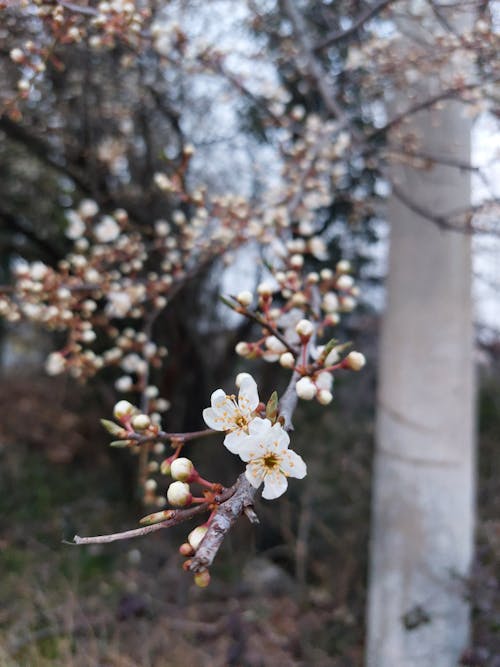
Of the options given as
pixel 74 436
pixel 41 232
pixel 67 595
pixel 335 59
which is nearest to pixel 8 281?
pixel 41 232

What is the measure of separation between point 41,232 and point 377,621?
2.64 meters

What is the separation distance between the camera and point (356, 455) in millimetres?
3479

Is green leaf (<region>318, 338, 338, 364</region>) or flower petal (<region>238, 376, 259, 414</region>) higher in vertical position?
green leaf (<region>318, 338, 338, 364</region>)

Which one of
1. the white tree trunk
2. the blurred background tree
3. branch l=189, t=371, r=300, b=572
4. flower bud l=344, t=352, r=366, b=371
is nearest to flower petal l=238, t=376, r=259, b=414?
branch l=189, t=371, r=300, b=572

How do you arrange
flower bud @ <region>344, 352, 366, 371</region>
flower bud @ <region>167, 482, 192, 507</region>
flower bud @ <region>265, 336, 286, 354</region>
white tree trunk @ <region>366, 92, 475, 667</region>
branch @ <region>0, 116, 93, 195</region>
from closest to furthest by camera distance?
flower bud @ <region>167, 482, 192, 507</region>
flower bud @ <region>344, 352, 366, 371</region>
flower bud @ <region>265, 336, 286, 354</region>
white tree trunk @ <region>366, 92, 475, 667</region>
branch @ <region>0, 116, 93, 195</region>

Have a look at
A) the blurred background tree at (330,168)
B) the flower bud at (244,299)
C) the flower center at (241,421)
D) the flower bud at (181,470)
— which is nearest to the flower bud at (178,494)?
the flower bud at (181,470)

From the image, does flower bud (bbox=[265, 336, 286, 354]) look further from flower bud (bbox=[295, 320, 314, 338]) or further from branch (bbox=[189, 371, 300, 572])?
branch (bbox=[189, 371, 300, 572])

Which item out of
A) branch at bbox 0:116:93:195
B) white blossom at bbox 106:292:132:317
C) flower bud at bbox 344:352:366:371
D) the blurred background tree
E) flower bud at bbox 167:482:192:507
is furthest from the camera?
branch at bbox 0:116:93:195

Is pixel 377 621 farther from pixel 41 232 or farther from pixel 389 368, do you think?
pixel 41 232

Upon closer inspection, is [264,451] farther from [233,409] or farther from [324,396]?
[324,396]

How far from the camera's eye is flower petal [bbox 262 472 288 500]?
746mm

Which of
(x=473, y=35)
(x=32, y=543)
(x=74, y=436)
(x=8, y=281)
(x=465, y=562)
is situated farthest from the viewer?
(x=74, y=436)

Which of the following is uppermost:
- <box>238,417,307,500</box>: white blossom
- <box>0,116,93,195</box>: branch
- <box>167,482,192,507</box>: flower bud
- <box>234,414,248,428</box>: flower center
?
<box>0,116,93,195</box>: branch

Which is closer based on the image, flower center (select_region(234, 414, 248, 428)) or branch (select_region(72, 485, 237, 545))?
branch (select_region(72, 485, 237, 545))
